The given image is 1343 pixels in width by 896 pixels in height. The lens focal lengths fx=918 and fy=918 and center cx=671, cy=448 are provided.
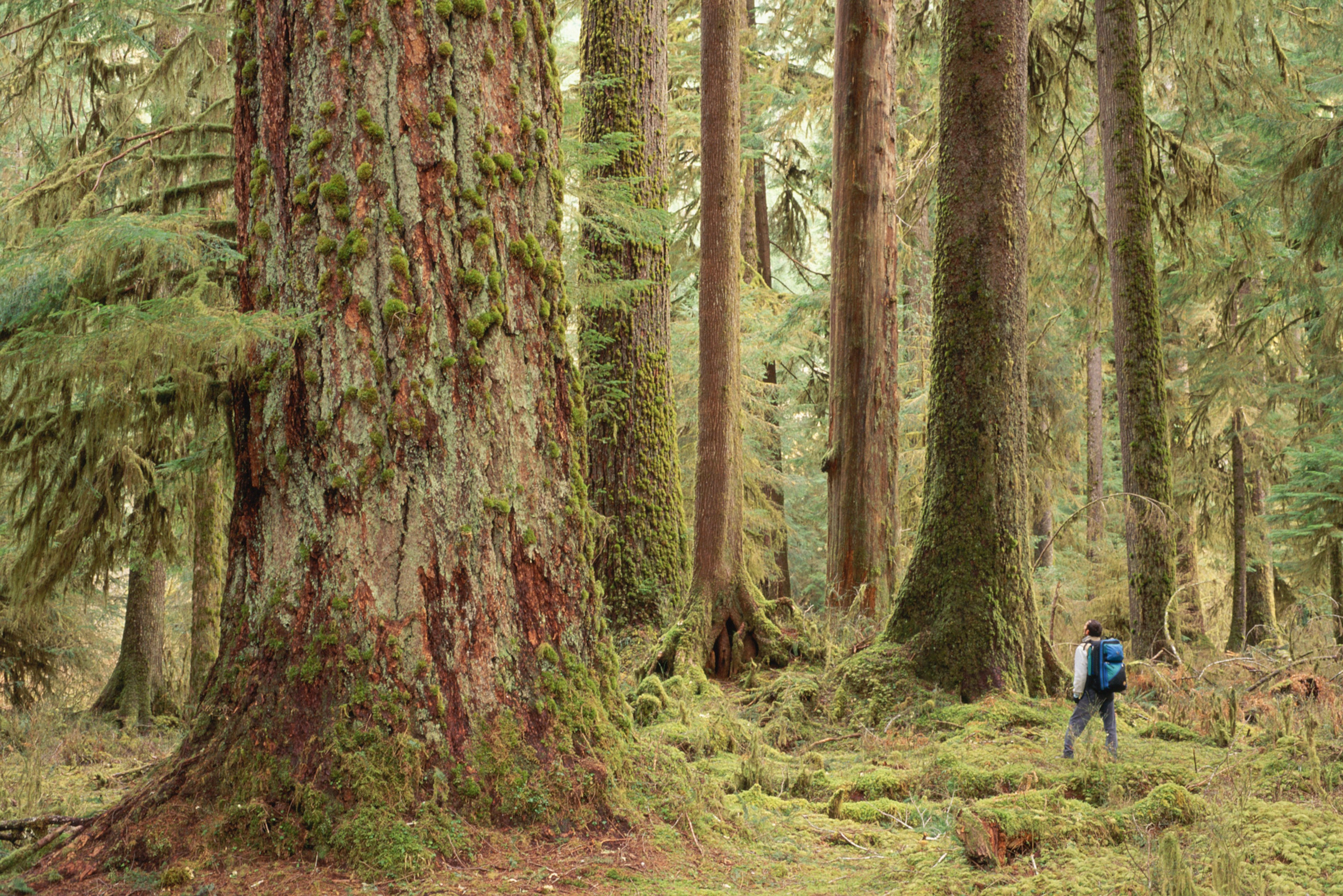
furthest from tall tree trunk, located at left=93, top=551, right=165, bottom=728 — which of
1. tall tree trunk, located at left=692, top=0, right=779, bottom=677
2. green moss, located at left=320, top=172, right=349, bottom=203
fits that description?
green moss, located at left=320, top=172, right=349, bottom=203

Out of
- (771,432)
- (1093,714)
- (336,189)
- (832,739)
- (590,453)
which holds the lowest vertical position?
(832,739)

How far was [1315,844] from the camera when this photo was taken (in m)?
2.92

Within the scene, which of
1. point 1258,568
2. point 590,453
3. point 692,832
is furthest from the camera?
point 1258,568

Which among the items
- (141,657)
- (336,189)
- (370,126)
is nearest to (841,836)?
(336,189)

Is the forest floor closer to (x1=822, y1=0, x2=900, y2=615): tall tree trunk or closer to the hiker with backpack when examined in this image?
the hiker with backpack

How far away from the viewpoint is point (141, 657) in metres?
9.03

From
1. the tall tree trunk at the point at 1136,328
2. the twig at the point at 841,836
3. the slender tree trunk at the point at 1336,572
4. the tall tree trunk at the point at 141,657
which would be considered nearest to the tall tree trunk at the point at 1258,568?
the slender tree trunk at the point at 1336,572

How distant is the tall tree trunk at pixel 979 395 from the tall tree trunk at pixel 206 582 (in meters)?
5.11

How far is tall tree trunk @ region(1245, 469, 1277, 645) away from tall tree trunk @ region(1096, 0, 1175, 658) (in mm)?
9678

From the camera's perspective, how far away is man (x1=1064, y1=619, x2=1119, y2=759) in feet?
17.5

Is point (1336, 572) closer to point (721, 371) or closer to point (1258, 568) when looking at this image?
point (1258, 568)

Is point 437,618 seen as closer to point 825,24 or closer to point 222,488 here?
point 222,488

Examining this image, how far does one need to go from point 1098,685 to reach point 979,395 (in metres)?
2.16

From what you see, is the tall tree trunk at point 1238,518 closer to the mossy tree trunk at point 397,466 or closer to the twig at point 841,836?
the twig at point 841,836
